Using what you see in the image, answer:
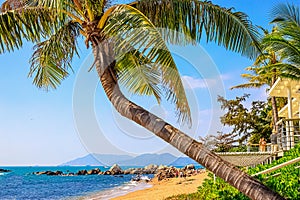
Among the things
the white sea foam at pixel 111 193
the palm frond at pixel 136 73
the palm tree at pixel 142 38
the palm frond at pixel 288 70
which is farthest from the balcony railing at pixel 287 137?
the white sea foam at pixel 111 193

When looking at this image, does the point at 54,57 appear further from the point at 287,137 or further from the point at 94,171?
the point at 94,171

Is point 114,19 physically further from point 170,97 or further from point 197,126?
point 197,126

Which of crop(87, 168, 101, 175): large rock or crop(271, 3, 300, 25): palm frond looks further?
crop(87, 168, 101, 175): large rock

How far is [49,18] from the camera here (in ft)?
21.7

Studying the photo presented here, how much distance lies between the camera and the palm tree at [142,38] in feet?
16.0

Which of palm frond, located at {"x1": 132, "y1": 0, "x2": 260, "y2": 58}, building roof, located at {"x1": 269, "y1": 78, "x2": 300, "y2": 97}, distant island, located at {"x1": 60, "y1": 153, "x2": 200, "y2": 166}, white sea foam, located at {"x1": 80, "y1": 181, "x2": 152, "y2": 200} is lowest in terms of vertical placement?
white sea foam, located at {"x1": 80, "y1": 181, "x2": 152, "y2": 200}

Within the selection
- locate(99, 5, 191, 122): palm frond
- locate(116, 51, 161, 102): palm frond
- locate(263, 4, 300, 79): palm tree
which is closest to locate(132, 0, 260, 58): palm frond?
locate(116, 51, 161, 102): palm frond

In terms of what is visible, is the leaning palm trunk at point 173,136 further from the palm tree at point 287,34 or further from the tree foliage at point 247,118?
the tree foliage at point 247,118

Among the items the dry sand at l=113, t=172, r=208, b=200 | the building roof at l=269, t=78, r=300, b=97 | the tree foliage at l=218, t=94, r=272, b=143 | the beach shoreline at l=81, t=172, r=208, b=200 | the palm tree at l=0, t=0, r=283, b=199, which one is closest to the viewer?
the palm tree at l=0, t=0, r=283, b=199

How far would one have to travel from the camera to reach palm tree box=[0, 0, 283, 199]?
16.0 feet

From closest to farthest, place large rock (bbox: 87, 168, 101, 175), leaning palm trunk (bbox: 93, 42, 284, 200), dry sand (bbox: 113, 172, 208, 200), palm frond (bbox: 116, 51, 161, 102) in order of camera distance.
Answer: leaning palm trunk (bbox: 93, 42, 284, 200) → palm frond (bbox: 116, 51, 161, 102) → dry sand (bbox: 113, 172, 208, 200) → large rock (bbox: 87, 168, 101, 175)

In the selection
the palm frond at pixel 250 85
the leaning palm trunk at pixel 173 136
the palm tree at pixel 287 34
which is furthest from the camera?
the palm frond at pixel 250 85

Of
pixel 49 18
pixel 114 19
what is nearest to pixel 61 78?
pixel 49 18

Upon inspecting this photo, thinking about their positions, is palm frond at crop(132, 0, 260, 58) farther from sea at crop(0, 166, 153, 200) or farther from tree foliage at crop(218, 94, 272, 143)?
sea at crop(0, 166, 153, 200)
